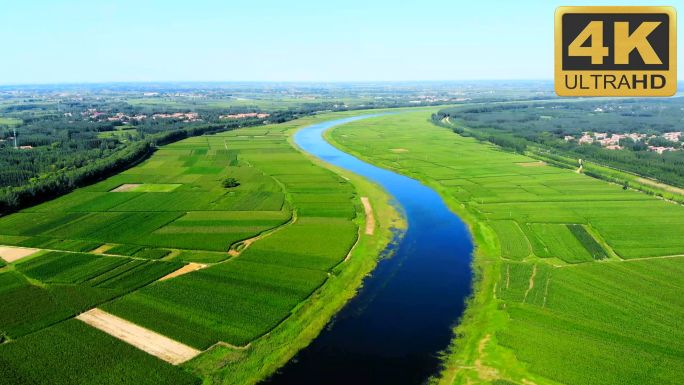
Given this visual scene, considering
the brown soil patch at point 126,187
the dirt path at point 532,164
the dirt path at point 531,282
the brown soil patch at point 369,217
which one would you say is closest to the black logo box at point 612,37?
the dirt path at point 531,282

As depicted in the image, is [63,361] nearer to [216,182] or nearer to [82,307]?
[82,307]

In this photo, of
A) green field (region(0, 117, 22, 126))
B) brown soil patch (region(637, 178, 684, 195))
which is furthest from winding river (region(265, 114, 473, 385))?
green field (region(0, 117, 22, 126))

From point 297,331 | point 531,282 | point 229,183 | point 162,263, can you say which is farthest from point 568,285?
point 229,183

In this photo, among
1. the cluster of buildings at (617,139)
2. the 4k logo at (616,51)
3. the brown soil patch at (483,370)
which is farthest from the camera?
the cluster of buildings at (617,139)

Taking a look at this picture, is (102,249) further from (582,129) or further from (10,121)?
(10,121)

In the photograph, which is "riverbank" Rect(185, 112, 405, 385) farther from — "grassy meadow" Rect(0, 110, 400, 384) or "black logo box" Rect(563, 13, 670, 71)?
"black logo box" Rect(563, 13, 670, 71)

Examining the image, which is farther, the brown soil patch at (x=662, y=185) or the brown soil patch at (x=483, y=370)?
the brown soil patch at (x=662, y=185)

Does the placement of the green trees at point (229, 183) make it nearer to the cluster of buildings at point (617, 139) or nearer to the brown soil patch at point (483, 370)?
the brown soil patch at point (483, 370)
